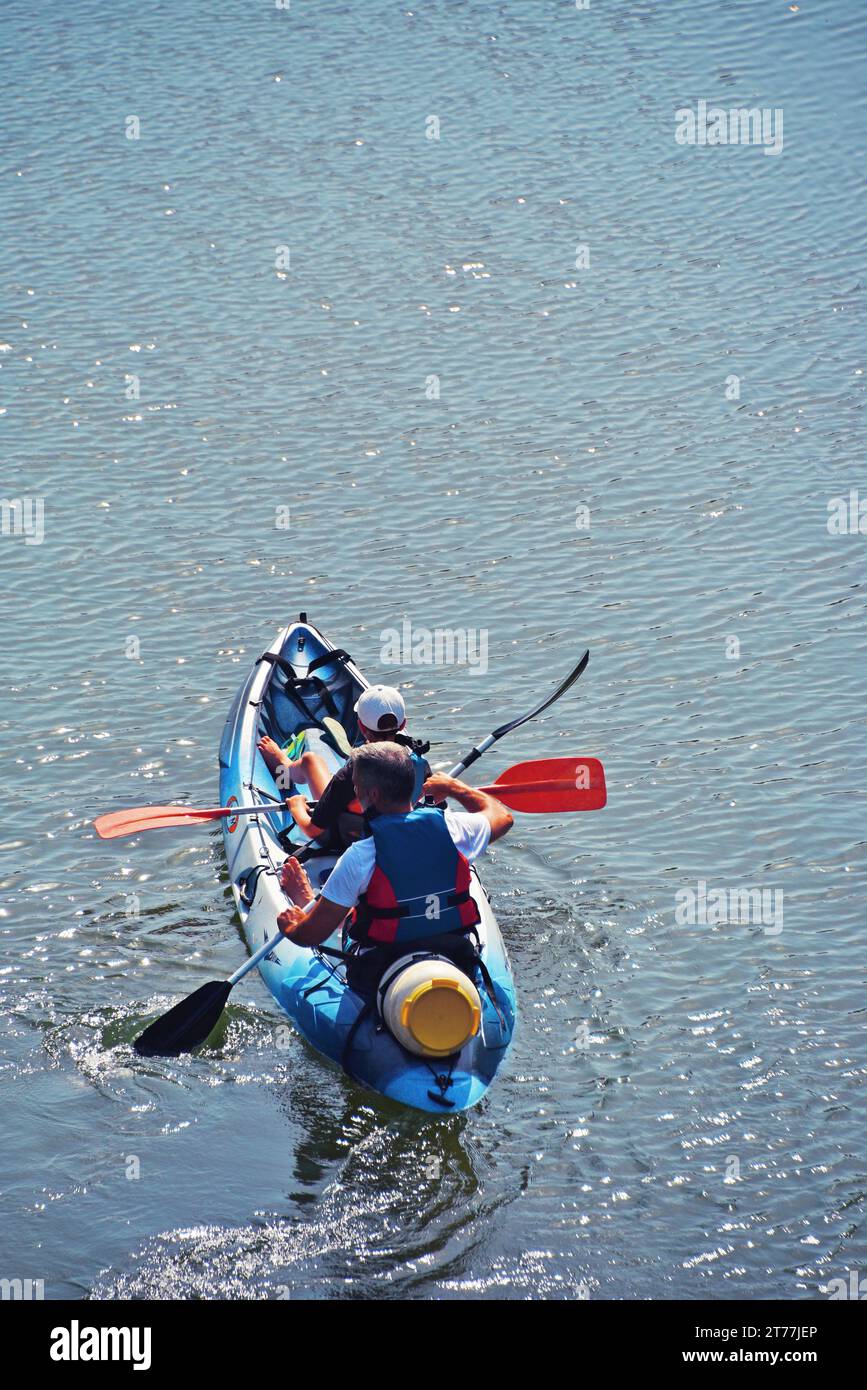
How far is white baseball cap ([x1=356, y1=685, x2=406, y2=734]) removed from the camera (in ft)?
24.0

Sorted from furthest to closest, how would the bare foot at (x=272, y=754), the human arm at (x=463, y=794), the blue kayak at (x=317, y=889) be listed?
the bare foot at (x=272, y=754)
the human arm at (x=463, y=794)
the blue kayak at (x=317, y=889)

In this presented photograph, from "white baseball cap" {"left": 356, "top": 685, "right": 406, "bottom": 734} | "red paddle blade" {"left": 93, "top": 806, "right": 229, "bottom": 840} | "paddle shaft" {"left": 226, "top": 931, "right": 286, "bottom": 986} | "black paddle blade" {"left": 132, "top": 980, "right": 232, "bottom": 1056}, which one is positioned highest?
"white baseball cap" {"left": 356, "top": 685, "right": 406, "bottom": 734}

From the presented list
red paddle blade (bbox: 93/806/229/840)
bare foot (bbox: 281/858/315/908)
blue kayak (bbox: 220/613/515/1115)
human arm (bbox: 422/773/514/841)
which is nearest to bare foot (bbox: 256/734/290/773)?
blue kayak (bbox: 220/613/515/1115)

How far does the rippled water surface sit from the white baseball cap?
1458 mm

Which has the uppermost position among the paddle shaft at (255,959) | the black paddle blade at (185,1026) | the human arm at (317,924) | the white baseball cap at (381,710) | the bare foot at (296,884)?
the white baseball cap at (381,710)

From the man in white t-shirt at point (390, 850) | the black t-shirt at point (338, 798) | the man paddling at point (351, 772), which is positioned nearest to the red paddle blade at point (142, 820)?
the man paddling at point (351, 772)

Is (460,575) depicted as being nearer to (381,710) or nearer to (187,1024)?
(381,710)

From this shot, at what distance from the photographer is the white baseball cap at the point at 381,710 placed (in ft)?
24.0

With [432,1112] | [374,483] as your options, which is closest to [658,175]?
[374,483]

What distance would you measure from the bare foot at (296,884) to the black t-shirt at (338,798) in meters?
0.52

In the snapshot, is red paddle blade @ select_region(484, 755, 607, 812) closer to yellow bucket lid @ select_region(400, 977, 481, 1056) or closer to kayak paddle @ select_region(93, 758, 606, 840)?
kayak paddle @ select_region(93, 758, 606, 840)

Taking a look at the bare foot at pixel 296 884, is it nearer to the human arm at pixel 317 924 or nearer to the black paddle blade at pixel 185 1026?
the human arm at pixel 317 924

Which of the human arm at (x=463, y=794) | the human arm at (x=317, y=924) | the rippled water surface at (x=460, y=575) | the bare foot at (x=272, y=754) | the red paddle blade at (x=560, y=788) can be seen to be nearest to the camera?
the rippled water surface at (x=460, y=575)
